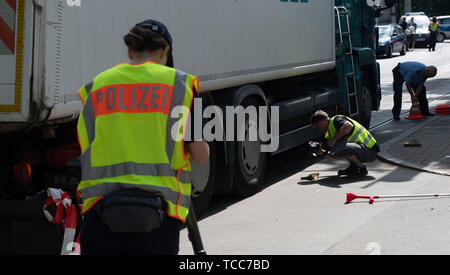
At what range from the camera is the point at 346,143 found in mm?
10352

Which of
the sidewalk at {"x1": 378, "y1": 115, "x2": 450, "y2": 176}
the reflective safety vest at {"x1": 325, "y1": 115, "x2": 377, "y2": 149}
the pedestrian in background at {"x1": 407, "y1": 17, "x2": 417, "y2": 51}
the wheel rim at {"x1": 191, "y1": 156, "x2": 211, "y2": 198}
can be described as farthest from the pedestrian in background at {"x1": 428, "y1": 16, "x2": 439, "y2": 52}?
the wheel rim at {"x1": 191, "y1": 156, "x2": 211, "y2": 198}

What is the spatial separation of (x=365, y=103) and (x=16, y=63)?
30.5 feet

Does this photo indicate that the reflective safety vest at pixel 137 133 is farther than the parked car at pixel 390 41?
No

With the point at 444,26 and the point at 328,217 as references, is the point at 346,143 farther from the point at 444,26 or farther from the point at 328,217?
the point at 444,26

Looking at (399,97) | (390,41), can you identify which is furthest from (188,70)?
(390,41)

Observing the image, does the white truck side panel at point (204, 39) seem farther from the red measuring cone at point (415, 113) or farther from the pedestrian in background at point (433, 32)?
the pedestrian in background at point (433, 32)

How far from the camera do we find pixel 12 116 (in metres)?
5.67

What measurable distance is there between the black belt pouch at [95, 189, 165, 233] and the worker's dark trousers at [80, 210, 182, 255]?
0.04 meters

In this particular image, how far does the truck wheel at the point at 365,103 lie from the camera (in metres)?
14.0

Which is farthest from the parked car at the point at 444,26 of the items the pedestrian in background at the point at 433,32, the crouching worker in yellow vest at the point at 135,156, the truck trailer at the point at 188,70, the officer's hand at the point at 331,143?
the crouching worker in yellow vest at the point at 135,156

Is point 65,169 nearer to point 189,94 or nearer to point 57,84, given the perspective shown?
point 57,84

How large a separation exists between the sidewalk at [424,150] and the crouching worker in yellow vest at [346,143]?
73cm

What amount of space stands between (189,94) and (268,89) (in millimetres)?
7140
